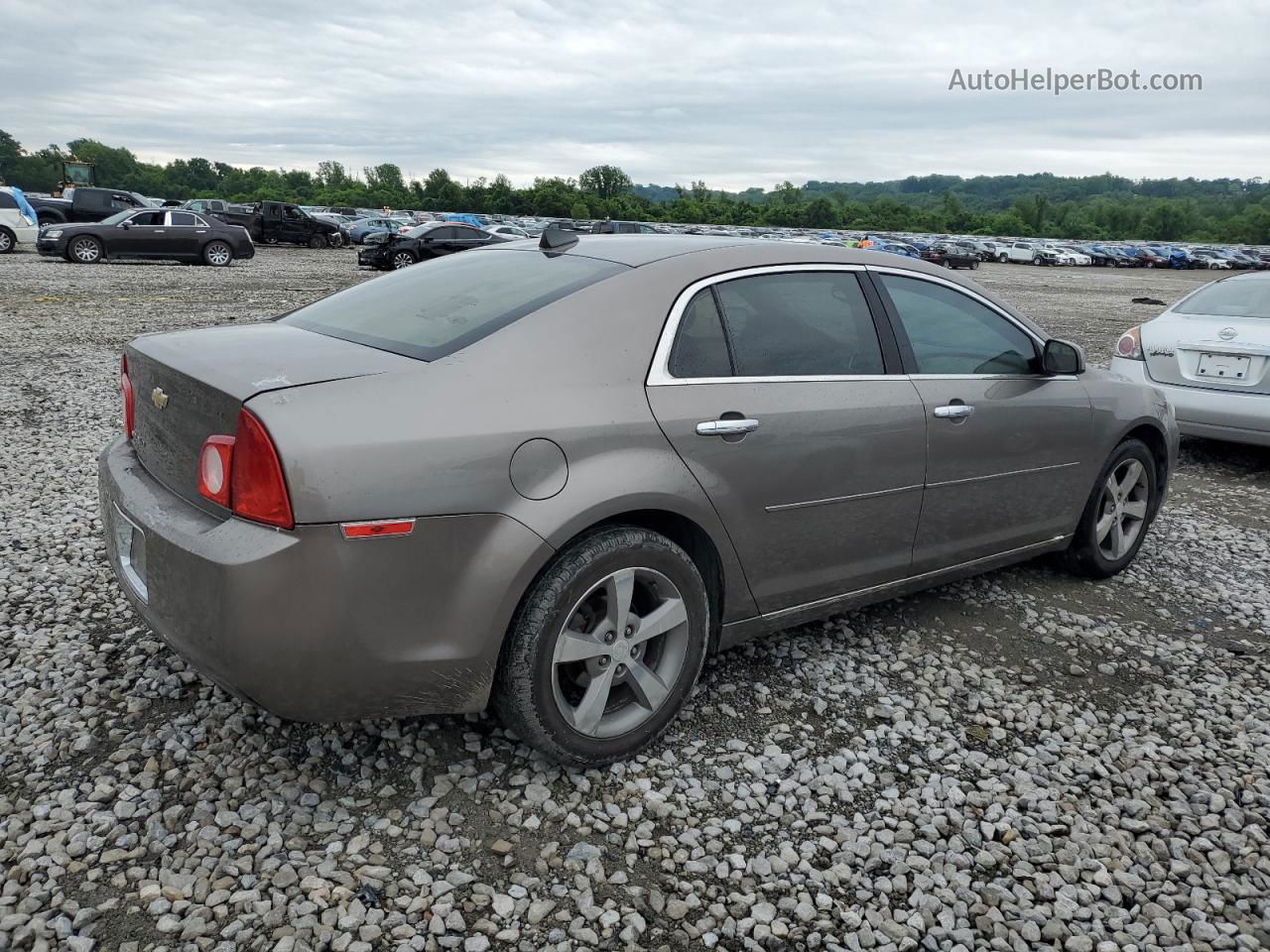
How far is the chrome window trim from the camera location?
295 centimetres

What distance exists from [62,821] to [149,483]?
0.96 meters

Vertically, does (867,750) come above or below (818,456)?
below

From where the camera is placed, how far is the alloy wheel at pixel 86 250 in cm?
2155

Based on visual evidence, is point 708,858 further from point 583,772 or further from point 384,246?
point 384,246

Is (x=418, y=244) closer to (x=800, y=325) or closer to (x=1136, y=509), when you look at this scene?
(x=1136, y=509)

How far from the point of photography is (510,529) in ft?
8.31

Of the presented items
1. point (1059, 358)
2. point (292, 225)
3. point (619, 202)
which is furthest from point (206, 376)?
point (619, 202)

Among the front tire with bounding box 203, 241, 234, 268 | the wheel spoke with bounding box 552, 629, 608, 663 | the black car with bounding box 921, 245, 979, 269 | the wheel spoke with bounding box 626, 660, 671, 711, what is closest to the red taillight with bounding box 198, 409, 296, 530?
the wheel spoke with bounding box 552, 629, 608, 663

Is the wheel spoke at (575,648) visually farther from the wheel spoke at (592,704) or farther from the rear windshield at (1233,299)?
the rear windshield at (1233,299)

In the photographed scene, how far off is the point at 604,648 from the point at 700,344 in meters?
1.02

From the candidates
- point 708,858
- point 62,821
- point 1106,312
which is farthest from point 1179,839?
point 1106,312

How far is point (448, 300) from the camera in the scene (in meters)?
3.15

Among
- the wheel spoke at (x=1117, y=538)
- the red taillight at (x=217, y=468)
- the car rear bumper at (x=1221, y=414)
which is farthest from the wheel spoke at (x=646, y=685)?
the car rear bumper at (x=1221, y=414)

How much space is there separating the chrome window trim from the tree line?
91808 millimetres
